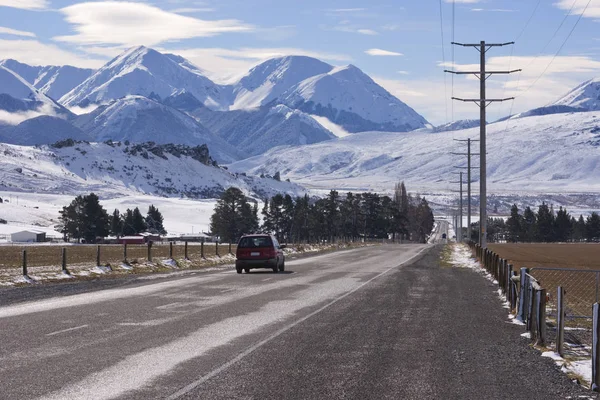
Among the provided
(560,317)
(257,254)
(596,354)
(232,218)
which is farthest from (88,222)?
(596,354)

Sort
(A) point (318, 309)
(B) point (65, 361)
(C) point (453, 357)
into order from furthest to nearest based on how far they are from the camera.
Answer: (A) point (318, 309) → (C) point (453, 357) → (B) point (65, 361)

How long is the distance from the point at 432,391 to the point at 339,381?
1.25 m

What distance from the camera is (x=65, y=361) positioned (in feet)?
44.7

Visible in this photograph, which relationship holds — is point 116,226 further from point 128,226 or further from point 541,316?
point 541,316

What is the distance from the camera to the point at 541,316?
16188mm

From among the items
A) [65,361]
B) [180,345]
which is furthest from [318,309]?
[65,361]

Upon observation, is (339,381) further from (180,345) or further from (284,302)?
(284,302)

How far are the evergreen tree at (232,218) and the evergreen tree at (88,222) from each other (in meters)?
19.6

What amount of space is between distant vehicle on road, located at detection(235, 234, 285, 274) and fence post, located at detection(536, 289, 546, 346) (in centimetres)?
2551

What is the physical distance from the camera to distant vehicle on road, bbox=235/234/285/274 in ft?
136

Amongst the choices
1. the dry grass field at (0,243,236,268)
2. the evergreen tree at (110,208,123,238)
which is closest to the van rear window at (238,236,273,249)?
the dry grass field at (0,243,236,268)

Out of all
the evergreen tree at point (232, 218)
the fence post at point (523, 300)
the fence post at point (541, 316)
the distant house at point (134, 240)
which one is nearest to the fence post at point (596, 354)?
the fence post at point (541, 316)

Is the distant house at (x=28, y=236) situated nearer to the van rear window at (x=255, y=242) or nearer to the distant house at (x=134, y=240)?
the distant house at (x=134, y=240)

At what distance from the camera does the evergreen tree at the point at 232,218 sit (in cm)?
16862
